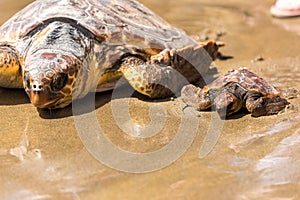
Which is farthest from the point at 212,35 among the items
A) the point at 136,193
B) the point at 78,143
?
the point at 136,193

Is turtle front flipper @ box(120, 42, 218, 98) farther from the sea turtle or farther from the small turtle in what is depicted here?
the small turtle

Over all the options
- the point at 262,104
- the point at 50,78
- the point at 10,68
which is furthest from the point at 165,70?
the point at 10,68

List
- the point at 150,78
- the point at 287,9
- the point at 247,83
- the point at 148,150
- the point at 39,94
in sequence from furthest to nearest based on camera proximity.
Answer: the point at 287,9 < the point at 150,78 < the point at 247,83 < the point at 39,94 < the point at 148,150

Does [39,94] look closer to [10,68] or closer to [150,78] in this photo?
[10,68]

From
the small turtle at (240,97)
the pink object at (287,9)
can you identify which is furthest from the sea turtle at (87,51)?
the pink object at (287,9)

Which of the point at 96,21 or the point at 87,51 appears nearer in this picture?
the point at 87,51

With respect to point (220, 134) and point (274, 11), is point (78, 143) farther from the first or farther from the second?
point (274, 11)

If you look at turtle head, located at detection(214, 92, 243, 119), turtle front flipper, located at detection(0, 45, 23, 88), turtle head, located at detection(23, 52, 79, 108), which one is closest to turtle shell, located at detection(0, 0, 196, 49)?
turtle front flipper, located at detection(0, 45, 23, 88)

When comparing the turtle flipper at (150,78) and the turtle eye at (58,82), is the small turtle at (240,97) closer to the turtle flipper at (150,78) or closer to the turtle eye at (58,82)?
the turtle flipper at (150,78)
